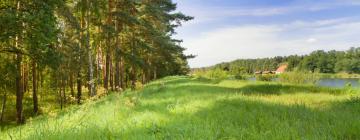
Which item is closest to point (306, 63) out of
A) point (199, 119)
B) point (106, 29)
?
point (106, 29)

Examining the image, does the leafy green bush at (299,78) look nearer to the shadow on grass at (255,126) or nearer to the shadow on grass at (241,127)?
the shadow on grass at (255,126)

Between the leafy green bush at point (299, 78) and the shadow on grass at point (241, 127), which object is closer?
the shadow on grass at point (241, 127)

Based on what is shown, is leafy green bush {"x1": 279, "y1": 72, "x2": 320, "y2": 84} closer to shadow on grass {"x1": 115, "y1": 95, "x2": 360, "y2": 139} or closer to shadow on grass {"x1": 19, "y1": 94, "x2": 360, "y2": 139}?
shadow on grass {"x1": 115, "y1": 95, "x2": 360, "y2": 139}

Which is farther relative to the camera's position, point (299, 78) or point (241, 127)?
point (299, 78)

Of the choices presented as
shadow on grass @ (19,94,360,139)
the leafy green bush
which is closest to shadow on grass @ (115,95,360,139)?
shadow on grass @ (19,94,360,139)

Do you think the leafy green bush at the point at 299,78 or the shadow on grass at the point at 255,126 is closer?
the shadow on grass at the point at 255,126

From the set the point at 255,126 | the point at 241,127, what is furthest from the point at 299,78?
the point at 241,127

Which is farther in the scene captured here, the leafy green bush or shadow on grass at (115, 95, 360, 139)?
the leafy green bush

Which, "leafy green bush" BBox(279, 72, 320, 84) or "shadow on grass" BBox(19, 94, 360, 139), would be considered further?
"leafy green bush" BBox(279, 72, 320, 84)

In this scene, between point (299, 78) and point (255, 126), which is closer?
point (255, 126)

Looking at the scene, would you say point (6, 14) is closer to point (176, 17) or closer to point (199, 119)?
point (199, 119)

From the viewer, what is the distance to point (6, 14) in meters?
12.4

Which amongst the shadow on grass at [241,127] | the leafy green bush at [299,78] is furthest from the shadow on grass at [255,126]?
the leafy green bush at [299,78]

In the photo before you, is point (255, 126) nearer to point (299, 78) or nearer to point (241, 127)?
point (241, 127)
